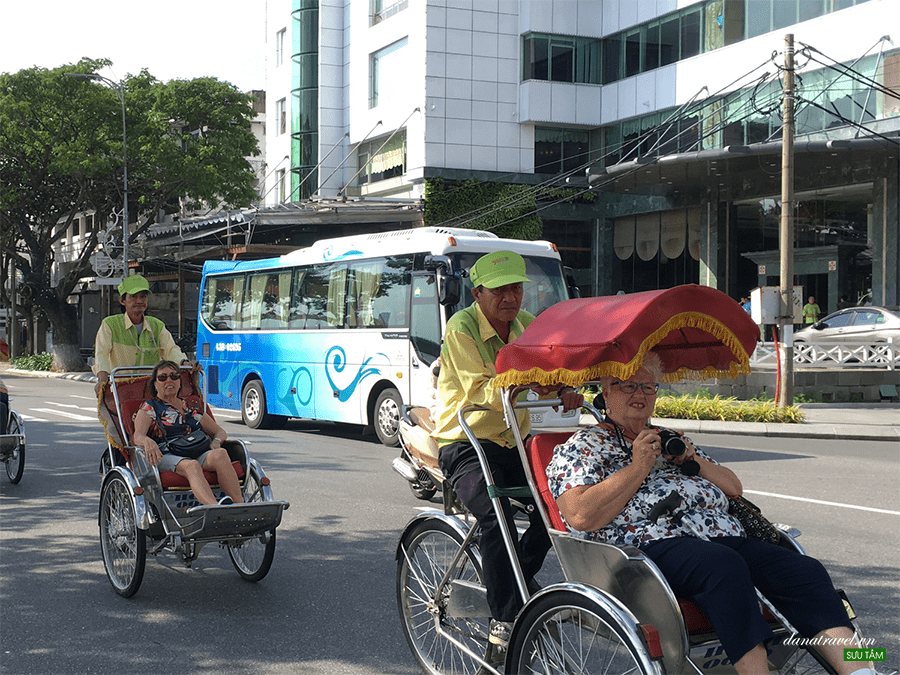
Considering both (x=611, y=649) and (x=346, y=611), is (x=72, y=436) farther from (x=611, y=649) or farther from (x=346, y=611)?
(x=611, y=649)

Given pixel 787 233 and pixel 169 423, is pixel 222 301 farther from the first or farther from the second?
pixel 169 423

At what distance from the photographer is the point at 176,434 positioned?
6.41 m

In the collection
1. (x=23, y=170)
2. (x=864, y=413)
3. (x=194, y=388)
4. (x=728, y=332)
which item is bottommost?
(x=864, y=413)

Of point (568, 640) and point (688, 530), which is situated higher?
point (688, 530)

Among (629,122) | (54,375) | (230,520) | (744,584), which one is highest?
(629,122)

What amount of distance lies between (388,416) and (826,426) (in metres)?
7.70

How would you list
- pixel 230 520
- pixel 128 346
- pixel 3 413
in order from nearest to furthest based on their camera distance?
pixel 230 520 < pixel 128 346 < pixel 3 413

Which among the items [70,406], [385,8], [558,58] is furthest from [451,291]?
[385,8]

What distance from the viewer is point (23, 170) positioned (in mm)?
36156

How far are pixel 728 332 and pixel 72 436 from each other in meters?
12.9

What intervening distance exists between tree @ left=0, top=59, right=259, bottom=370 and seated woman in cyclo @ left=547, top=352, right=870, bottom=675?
34.5 m

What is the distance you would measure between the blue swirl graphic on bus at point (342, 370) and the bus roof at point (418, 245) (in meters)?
1.51

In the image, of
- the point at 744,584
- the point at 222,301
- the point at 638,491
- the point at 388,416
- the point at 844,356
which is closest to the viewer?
the point at 744,584

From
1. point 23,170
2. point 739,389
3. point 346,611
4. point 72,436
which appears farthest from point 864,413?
point 23,170
